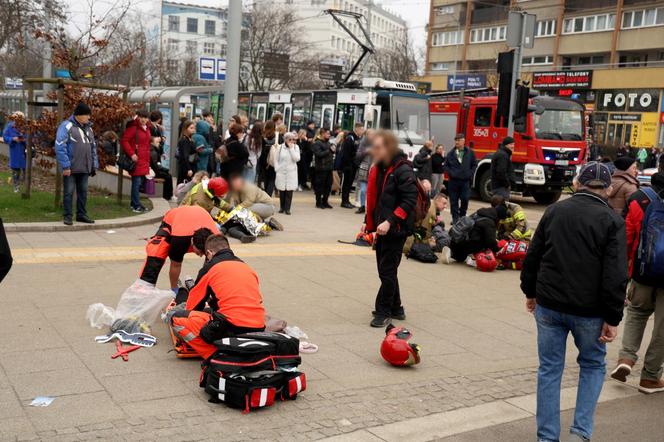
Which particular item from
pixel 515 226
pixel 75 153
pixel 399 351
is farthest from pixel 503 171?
pixel 399 351

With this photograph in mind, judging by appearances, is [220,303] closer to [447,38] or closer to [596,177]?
[596,177]

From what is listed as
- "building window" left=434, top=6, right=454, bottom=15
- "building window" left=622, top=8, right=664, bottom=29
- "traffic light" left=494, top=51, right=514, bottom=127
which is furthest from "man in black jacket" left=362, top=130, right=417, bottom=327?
"building window" left=434, top=6, right=454, bottom=15

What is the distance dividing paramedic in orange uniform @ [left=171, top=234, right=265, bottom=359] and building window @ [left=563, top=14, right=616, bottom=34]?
48.2m

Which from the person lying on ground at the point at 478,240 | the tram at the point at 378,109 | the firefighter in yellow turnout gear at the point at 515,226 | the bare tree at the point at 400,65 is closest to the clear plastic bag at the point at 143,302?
the person lying on ground at the point at 478,240

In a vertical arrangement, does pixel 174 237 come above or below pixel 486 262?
above

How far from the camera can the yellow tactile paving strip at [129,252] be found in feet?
29.3

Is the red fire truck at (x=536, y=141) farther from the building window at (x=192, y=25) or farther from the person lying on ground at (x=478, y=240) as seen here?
the building window at (x=192, y=25)

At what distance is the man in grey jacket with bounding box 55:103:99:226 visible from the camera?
10562 millimetres

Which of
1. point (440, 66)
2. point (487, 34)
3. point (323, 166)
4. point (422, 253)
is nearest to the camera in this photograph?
point (422, 253)

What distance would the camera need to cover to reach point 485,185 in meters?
19.9

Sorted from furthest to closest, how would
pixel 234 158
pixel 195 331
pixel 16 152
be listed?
1. pixel 16 152
2. pixel 234 158
3. pixel 195 331

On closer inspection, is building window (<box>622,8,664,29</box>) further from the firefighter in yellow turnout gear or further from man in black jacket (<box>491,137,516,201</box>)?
the firefighter in yellow turnout gear

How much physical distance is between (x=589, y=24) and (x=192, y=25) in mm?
65623

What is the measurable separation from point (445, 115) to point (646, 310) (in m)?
16.8
